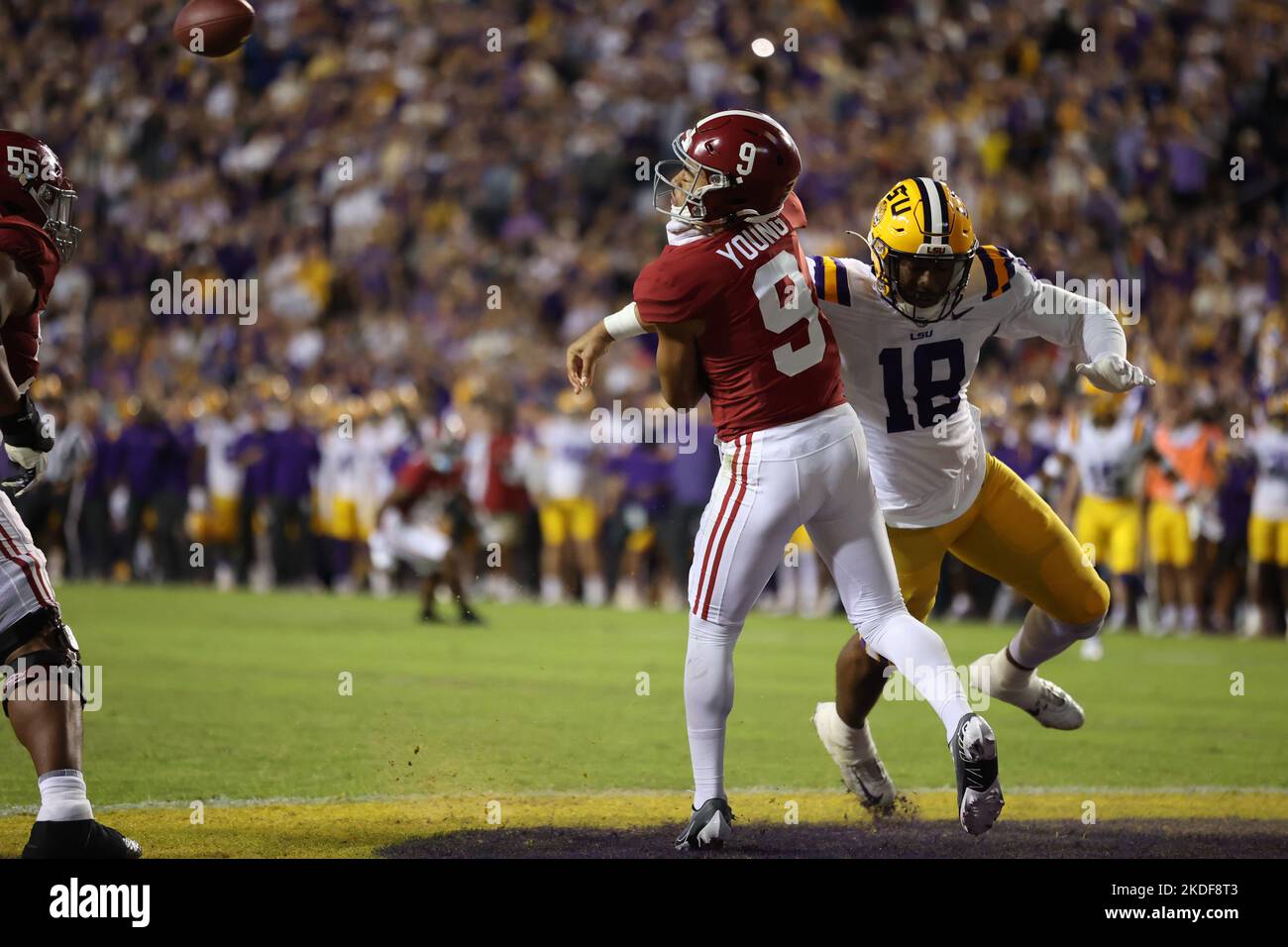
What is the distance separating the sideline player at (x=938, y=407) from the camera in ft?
16.5

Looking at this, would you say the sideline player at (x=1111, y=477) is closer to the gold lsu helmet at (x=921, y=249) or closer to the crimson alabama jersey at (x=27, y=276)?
the gold lsu helmet at (x=921, y=249)

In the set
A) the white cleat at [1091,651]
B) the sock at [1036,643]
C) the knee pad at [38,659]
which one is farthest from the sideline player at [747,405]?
the white cleat at [1091,651]

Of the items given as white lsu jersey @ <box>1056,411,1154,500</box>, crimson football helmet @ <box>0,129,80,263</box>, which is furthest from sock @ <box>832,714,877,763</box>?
white lsu jersey @ <box>1056,411,1154,500</box>

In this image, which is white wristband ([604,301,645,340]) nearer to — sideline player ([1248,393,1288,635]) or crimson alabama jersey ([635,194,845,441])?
crimson alabama jersey ([635,194,845,441])

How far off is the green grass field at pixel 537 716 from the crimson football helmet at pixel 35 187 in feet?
6.22

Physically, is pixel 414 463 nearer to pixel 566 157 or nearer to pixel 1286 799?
pixel 566 157

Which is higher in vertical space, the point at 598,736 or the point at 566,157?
the point at 566,157

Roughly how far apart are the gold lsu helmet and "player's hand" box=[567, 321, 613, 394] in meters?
0.90

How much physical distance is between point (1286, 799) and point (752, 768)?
80.7 inches

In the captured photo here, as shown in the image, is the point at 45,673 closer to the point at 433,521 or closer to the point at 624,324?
the point at 624,324

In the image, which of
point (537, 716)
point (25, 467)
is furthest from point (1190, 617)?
point (25, 467)

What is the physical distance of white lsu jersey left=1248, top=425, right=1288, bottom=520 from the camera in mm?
12430
